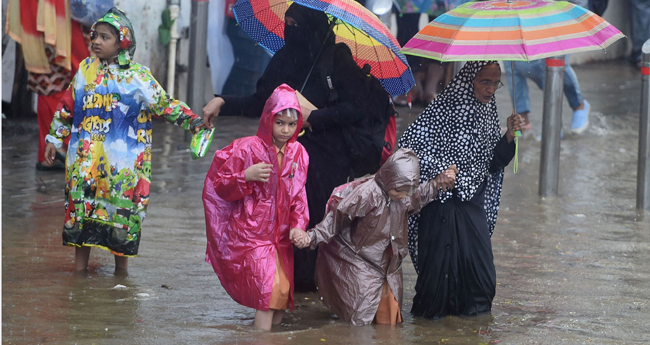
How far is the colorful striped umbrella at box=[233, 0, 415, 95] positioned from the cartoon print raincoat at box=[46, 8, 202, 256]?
0.84 m

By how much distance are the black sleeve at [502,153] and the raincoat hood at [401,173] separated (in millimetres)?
582

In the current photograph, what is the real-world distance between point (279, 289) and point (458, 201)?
1.14 metres

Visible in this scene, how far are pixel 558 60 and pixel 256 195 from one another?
15.2ft

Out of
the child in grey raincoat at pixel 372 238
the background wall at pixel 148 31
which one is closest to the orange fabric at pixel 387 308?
the child in grey raincoat at pixel 372 238

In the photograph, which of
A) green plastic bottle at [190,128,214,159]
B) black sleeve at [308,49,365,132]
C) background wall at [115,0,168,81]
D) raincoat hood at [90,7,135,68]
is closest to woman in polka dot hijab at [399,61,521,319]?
black sleeve at [308,49,365,132]

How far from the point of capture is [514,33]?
14.5 feet

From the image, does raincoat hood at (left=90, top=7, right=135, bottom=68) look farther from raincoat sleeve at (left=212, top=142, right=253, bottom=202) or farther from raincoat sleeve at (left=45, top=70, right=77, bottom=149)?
raincoat sleeve at (left=212, top=142, right=253, bottom=202)

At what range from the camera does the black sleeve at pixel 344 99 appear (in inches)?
195

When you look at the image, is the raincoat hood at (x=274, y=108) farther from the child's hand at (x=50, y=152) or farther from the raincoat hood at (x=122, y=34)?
the child's hand at (x=50, y=152)

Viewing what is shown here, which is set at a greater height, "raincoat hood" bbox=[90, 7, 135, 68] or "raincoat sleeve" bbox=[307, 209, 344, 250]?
"raincoat hood" bbox=[90, 7, 135, 68]

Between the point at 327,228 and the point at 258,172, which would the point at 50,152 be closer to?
the point at 258,172

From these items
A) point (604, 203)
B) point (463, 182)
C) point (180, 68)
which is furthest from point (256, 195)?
point (180, 68)

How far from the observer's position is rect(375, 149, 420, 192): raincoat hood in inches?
175

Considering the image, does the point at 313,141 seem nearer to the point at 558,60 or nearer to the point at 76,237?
the point at 76,237
